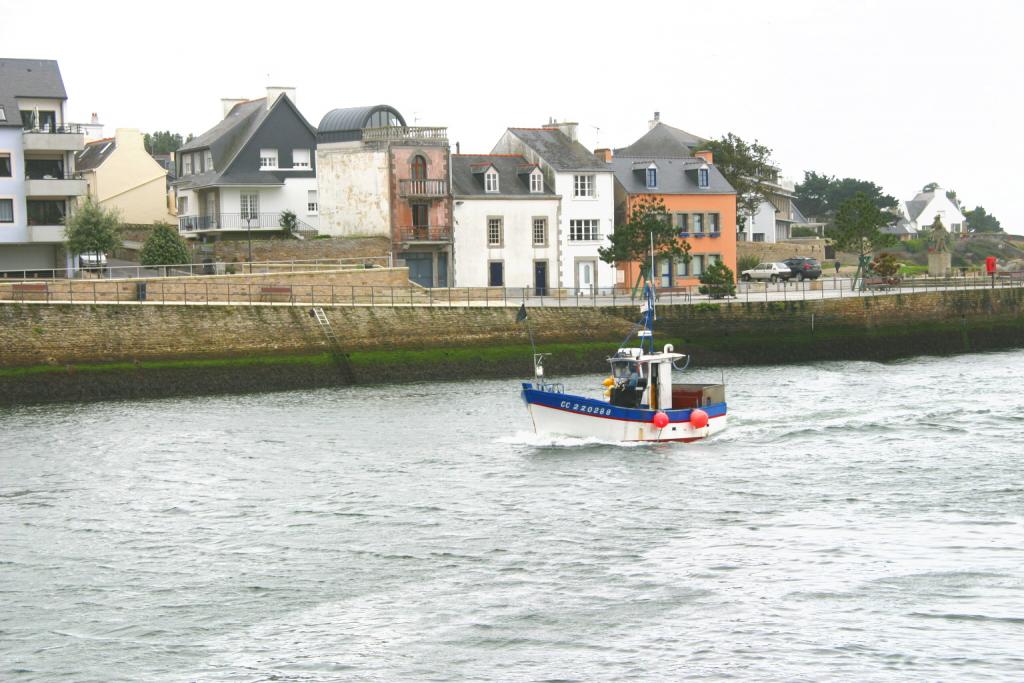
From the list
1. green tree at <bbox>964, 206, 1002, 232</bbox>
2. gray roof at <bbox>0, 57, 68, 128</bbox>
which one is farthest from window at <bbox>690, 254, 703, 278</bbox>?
green tree at <bbox>964, 206, 1002, 232</bbox>

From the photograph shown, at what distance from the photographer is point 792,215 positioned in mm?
122500

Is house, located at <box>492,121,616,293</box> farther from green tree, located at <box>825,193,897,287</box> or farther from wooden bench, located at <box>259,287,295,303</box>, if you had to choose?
wooden bench, located at <box>259,287,295,303</box>

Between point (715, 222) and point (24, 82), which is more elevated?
point (24, 82)

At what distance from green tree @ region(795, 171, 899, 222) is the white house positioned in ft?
26.6

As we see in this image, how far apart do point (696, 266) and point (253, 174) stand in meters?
25.3

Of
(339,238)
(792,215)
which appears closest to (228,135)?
(339,238)

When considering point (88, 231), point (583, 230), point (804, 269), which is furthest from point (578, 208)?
point (88, 231)

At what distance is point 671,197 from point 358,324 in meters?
28.9

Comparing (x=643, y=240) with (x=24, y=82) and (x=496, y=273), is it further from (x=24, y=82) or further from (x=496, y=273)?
(x=24, y=82)

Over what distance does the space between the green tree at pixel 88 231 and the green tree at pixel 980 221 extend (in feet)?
463

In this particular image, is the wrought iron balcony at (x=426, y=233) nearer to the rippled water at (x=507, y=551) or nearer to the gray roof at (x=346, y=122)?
the gray roof at (x=346, y=122)

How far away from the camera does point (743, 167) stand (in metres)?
92.4

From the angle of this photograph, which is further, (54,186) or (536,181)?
(536,181)

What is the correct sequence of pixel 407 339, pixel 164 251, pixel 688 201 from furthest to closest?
pixel 688 201 → pixel 164 251 → pixel 407 339
